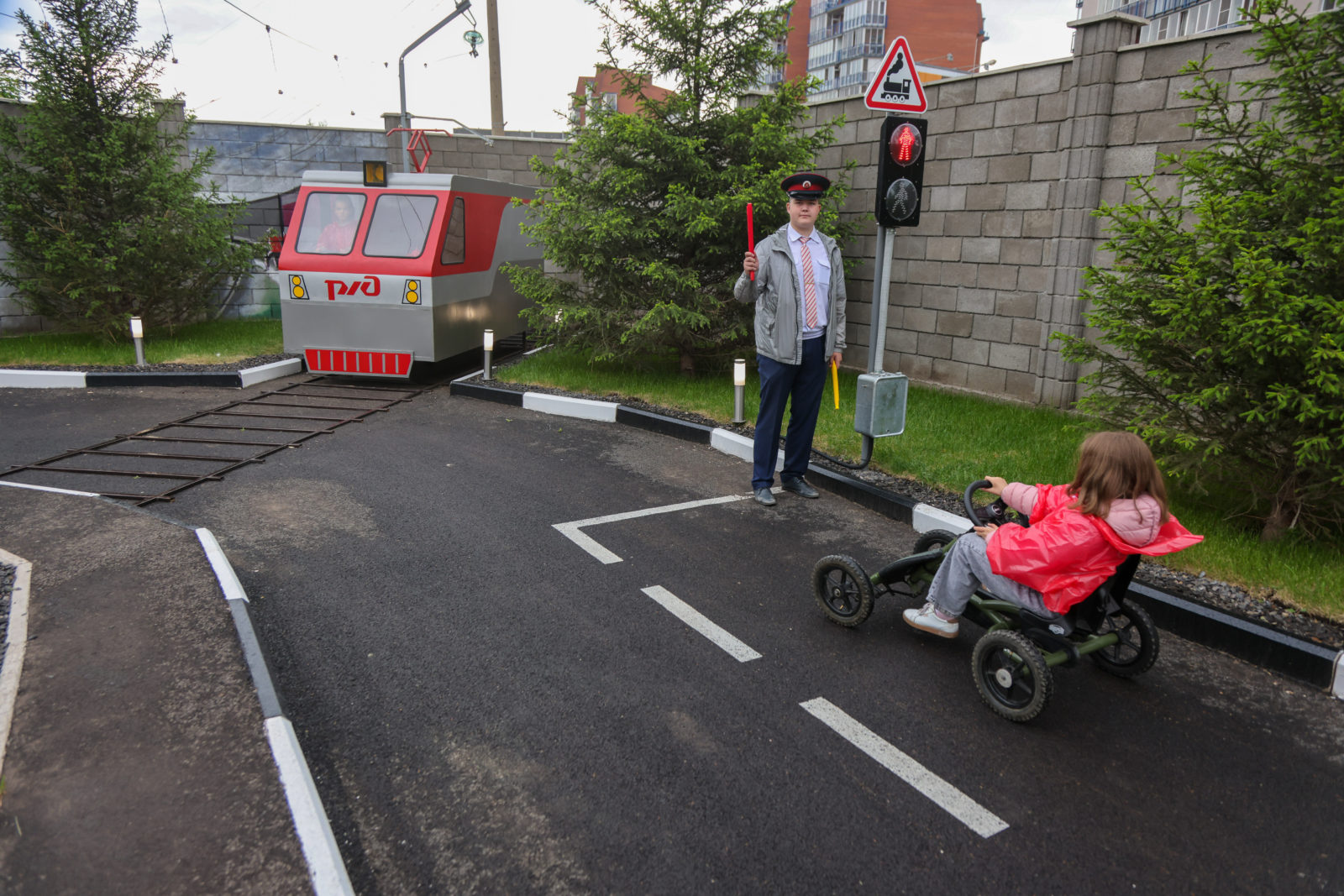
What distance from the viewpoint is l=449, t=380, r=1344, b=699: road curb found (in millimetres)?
3805

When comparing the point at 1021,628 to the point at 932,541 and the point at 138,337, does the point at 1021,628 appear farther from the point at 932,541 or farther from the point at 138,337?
the point at 138,337

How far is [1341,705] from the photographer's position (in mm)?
3633

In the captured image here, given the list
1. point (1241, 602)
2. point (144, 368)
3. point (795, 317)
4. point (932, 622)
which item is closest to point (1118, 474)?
point (932, 622)

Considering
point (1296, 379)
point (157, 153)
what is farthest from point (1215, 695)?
point (157, 153)

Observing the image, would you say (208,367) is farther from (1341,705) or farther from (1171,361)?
(1341,705)

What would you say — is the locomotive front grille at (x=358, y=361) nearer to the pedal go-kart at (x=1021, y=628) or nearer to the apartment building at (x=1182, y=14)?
the pedal go-kart at (x=1021, y=628)

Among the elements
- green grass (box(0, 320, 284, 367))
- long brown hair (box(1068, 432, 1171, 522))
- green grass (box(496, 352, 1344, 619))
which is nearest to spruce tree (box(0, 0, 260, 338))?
green grass (box(0, 320, 284, 367))

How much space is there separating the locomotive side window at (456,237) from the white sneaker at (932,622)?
827 centimetres

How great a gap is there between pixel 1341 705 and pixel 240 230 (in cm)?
1734

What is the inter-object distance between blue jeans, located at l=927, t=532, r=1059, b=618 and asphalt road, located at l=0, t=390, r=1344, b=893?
33 centimetres

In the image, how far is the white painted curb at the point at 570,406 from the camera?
924 cm

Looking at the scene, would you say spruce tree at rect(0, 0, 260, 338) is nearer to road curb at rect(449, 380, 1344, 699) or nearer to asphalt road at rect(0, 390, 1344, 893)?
road curb at rect(449, 380, 1344, 699)

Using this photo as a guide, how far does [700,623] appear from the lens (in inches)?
169

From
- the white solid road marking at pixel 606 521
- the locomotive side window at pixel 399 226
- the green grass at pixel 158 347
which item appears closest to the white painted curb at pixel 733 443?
the white solid road marking at pixel 606 521
